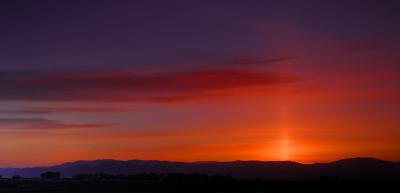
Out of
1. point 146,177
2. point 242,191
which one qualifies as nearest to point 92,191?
point 242,191

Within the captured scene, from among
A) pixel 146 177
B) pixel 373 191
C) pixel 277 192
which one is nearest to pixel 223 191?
pixel 277 192

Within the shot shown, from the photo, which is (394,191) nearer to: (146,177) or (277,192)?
(277,192)

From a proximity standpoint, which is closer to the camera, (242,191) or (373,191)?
(373,191)

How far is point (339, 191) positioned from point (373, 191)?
4.31 meters

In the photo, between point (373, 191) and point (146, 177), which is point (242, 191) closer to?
point (373, 191)

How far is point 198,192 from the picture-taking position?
80.4m

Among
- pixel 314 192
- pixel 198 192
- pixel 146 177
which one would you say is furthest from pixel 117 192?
pixel 146 177

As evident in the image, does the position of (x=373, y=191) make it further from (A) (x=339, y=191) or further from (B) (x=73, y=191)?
(B) (x=73, y=191)

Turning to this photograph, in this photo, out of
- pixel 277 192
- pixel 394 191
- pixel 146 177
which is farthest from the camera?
pixel 146 177

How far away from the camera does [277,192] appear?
255 ft

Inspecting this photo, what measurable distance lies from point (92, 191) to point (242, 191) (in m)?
21.0

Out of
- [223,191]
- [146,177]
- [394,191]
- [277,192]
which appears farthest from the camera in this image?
[146,177]

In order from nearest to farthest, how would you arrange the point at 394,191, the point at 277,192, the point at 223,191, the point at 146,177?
the point at 394,191 → the point at 277,192 → the point at 223,191 → the point at 146,177

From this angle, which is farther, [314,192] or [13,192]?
[13,192]
